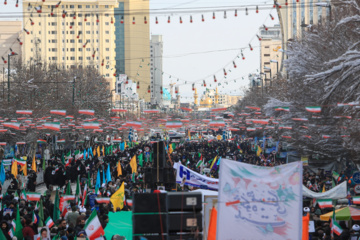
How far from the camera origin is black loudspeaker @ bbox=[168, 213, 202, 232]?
9.74 metres

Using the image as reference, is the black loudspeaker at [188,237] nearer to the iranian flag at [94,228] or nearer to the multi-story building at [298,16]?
the iranian flag at [94,228]

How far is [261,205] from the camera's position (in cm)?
1023

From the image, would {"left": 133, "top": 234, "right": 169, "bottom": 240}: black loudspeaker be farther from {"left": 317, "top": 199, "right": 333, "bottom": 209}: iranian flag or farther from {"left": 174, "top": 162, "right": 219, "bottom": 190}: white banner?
{"left": 317, "top": 199, "right": 333, "bottom": 209}: iranian flag

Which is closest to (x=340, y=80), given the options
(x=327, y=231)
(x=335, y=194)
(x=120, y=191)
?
(x=335, y=194)

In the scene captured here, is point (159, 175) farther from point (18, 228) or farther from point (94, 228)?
point (94, 228)

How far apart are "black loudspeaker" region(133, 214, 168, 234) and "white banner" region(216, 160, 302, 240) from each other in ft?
2.76

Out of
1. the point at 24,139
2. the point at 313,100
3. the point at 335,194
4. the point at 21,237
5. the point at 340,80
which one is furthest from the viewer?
the point at 24,139

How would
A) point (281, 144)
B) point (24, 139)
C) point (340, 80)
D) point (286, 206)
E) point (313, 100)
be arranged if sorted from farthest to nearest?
point (281, 144)
point (24, 139)
point (313, 100)
point (340, 80)
point (286, 206)

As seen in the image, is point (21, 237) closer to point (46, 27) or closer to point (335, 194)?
point (335, 194)

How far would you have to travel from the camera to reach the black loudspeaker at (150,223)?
9.73 metres

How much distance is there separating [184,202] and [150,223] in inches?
19.6

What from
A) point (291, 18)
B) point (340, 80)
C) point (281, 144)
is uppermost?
point (291, 18)

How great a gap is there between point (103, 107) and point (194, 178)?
5253 centimetres

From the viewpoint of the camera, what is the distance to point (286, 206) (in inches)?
403
